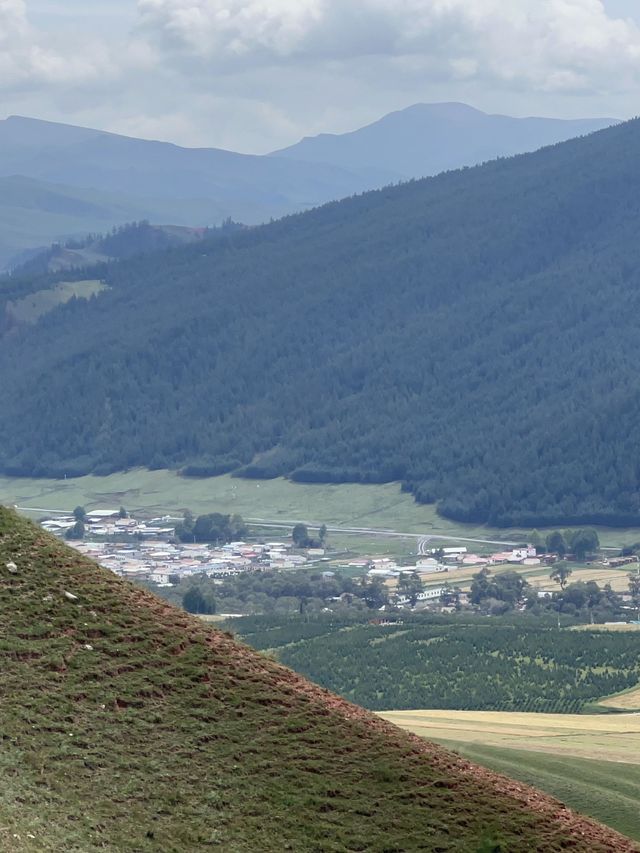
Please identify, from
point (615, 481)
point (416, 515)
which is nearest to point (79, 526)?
point (416, 515)

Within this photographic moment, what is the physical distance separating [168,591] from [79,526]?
50709mm

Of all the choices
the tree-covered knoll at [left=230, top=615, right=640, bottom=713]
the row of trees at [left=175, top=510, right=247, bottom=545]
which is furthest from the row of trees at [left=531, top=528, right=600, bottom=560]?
the tree-covered knoll at [left=230, top=615, right=640, bottom=713]

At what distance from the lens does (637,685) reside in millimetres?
69625

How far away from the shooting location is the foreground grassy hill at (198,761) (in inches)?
682

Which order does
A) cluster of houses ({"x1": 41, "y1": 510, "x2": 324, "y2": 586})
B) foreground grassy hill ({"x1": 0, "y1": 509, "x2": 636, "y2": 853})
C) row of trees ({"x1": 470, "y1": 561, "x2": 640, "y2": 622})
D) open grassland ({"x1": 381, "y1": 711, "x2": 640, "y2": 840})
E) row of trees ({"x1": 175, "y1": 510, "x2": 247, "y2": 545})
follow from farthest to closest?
row of trees ({"x1": 175, "y1": 510, "x2": 247, "y2": 545}) < cluster of houses ({"x1": 41, "y1": 510, "x2": 324, "y2": 586}) < row of trees ({"x1": 470, "y1": 561, "x2": 640, "y2": 622}) < open grassland ({"x1": 381, "y1": 711, "x2": 640, "y2": 840}) < foreground grassy hill ({"x1": 0, "y1": 509, "x2": 636, "y2": 853})

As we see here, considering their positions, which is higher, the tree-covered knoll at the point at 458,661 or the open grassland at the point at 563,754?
the open grassland at the point at 563,754

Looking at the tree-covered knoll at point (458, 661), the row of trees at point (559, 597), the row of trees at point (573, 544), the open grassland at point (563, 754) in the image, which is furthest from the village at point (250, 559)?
the open grassland at point (563, 754)

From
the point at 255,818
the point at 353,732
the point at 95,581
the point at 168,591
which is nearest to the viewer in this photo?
the point at 255,818

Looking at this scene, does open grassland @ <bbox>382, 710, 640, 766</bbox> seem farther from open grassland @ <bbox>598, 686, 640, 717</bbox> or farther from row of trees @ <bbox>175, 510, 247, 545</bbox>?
row of trees @ <bbox>175, 510, 247, 545</bbox>

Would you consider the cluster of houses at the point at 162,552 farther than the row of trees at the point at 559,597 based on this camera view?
Yes

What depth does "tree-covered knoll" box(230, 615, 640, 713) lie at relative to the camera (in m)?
68.1

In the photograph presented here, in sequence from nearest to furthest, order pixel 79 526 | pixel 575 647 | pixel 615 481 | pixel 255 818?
1. pixel 255 818
2. pixel 575 647
3. pixel 79 526
4. pixel 615 481

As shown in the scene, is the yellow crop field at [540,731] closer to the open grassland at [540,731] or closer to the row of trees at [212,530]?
the open grassland at [540,731]

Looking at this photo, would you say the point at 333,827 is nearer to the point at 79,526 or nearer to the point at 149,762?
the point at 149,762
